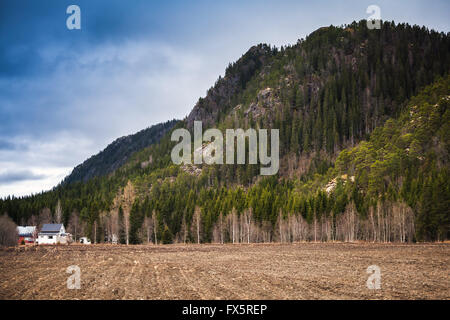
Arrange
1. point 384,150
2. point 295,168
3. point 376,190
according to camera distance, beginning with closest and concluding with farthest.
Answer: point 376,190, point 384,150, point 295,168

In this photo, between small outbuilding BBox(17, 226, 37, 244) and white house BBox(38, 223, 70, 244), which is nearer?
white house BBox(38, 223, 70, 244)

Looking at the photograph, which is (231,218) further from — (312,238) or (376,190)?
(376,190)

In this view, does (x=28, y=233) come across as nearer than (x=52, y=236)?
No

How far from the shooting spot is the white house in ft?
338

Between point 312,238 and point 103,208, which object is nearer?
point 312,238

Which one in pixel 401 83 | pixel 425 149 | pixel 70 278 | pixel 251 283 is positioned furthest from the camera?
pixel 401 83

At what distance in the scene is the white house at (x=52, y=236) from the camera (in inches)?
4055

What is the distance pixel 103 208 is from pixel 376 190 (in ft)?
276

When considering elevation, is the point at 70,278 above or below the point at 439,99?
below

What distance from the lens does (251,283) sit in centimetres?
2436

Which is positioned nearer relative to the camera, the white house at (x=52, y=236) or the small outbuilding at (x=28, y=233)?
the white house at (x=52, y=236)

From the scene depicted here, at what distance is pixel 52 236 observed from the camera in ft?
340

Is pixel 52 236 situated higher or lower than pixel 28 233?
higher

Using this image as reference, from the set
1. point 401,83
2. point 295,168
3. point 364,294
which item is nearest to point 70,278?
point 364,294
